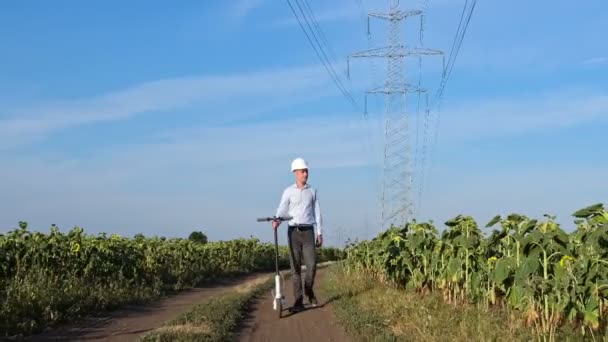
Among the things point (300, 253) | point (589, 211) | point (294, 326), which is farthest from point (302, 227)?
point (589, 211)

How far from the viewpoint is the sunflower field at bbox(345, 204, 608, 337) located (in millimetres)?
8125

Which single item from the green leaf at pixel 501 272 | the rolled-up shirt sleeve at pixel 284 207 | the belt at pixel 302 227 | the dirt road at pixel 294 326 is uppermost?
the rolled-up shirt sleeve at pixel 284 207

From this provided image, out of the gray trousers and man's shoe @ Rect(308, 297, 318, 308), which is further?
man's shoe @ Rect(308, 297, 318, 308)

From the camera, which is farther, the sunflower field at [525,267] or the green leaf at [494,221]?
the green leaf at [494,221]

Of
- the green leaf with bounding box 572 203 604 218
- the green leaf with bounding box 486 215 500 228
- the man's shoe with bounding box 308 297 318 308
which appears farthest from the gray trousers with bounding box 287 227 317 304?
the green leaf with bounding box 572 203 604 218

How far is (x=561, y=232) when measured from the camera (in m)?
8.97

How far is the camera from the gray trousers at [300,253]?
472 inches

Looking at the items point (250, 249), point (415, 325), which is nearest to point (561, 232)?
point (415, 325)

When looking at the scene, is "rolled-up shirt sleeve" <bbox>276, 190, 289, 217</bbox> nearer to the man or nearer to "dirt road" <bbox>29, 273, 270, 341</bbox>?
the man

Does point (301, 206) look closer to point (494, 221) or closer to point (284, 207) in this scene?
point (284, 207)

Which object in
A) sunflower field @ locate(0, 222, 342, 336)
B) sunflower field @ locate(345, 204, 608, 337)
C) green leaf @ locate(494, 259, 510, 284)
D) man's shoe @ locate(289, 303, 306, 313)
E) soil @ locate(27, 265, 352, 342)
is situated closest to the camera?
sunflower field @ locate(345, 204, 608, 337)

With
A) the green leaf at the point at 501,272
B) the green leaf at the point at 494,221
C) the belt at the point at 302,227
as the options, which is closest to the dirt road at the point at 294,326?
the belt at the point at 302,227

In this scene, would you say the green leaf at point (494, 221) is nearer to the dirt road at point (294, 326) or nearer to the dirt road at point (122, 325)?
the dirt road at point (294, 326)

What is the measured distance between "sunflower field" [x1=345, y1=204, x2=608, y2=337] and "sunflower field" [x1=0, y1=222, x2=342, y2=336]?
20.5 feet
